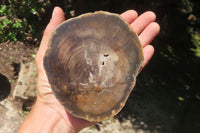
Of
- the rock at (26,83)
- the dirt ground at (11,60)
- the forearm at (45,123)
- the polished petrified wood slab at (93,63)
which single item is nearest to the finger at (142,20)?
the polished petrified wood slab at (93,63)

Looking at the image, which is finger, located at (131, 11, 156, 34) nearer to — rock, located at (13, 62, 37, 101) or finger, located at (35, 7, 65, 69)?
finger, located at (35, 7, 65, 69)

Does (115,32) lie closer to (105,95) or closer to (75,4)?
(105,95)

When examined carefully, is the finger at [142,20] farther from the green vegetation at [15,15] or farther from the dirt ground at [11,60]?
the dirt ground at [11,60]

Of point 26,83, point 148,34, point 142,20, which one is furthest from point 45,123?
point 142,20

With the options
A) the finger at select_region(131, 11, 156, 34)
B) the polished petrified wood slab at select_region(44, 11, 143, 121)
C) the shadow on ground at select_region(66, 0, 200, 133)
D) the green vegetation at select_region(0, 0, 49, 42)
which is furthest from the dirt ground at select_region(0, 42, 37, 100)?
the finger at select_region(131, 11, 156, 34)

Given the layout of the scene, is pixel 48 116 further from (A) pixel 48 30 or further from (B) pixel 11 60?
(B) pixel 11 60

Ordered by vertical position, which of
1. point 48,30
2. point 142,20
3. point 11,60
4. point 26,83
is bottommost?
point 26,83
